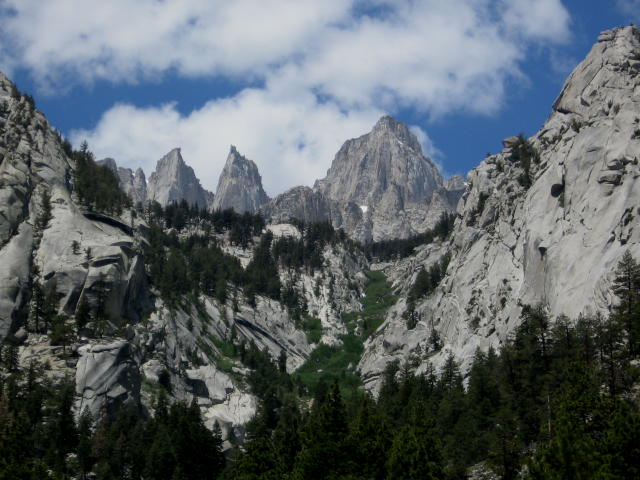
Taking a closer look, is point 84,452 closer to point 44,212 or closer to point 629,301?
point 629,301

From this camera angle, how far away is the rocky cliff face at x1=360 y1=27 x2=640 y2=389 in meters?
109

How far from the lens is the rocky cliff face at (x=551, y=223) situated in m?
109

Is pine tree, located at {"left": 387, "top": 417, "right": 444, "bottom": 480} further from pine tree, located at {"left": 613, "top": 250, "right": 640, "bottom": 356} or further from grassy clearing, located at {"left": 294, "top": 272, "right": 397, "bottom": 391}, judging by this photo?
grassy clearing, located at {"left": 294, "top": 272, "right": 397, "bottom": 391}

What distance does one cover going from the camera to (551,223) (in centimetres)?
12394

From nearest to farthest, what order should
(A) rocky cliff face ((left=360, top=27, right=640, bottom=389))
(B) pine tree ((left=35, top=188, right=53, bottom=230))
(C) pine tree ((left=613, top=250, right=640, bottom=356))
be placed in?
(C) pine tree ((left=613, top=250, right=640, bottom=356)) < (A) rocky cliff face ((left=360, top=27, right=640, bottom=389)) < (B) pine tree ((left=35, top=188, right=53, bottom=230))

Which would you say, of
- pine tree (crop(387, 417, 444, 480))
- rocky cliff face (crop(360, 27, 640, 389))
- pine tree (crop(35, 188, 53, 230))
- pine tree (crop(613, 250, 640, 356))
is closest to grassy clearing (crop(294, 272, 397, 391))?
rocky cliff face (crop(360, 27, 640, 389))

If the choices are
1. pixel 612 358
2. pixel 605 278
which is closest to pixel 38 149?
pixel 605 278

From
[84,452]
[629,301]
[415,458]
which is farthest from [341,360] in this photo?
[415,458]

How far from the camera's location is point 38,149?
548ft

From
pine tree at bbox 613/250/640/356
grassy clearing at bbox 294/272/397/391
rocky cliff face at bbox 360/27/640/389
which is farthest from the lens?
grassy clearing at bbox 294/272/397/391

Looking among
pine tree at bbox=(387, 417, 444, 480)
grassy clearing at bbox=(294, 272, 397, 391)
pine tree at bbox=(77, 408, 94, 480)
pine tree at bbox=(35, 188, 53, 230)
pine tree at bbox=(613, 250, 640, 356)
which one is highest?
pine tree at bbox=(35, 188, 53, 230)

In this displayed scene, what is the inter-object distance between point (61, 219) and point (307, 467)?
106 m

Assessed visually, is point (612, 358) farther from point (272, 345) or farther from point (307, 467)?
point (272, 345)

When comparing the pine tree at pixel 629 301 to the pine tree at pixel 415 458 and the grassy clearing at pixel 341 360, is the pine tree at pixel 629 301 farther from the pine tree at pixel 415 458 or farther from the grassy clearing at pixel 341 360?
the grassy clearing at pixel 341 360
